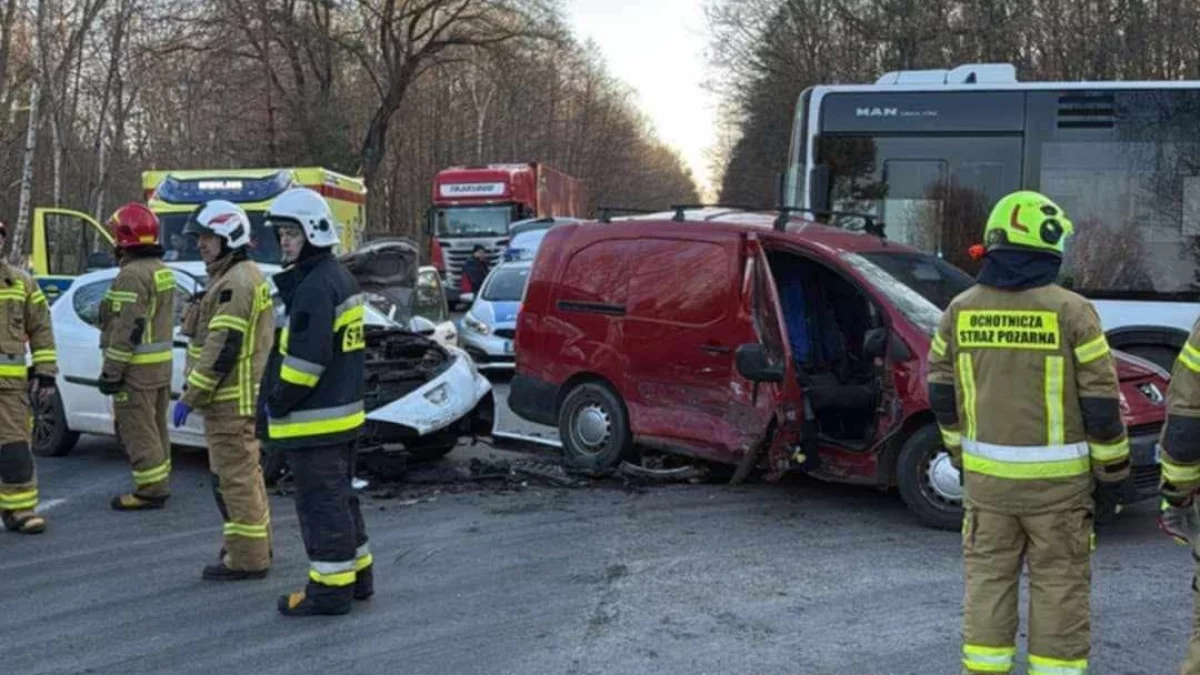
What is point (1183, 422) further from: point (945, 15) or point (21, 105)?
point (21, 105)

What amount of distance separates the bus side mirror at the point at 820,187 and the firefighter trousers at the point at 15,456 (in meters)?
6.31

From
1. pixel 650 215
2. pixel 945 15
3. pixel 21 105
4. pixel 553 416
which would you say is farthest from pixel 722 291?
pixel 21 105

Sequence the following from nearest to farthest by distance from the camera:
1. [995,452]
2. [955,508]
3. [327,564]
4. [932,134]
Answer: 1. [995,452]
2. [327,564]
3. [955,508]
4. [932,134]

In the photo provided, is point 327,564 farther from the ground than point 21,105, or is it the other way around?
point 21,105

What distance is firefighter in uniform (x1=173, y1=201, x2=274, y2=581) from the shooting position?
6.10 meters

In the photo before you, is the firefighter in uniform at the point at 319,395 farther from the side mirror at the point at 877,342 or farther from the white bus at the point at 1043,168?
the white bus at the point at 1043,168

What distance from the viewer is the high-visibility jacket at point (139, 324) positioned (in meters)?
7.54

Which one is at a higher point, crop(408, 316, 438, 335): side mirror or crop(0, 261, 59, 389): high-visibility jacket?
crop(0, 261, 59, 389): high-visibility jacket

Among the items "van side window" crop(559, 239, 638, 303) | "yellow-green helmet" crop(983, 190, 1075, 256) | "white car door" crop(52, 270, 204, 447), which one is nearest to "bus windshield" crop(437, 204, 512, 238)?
"white car door" crop(52, 270, 204, 447)

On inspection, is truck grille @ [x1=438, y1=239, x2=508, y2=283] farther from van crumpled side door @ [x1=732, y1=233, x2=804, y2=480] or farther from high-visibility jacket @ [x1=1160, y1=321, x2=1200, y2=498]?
high-visibility jacket @ [x1=1160, y1=321, x2=1200, y2=498]

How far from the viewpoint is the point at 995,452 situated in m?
4.19

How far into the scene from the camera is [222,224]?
20.5 ft

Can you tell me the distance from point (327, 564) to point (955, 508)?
361 centimetres

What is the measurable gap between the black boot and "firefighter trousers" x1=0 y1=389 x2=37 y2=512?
9.06ft
